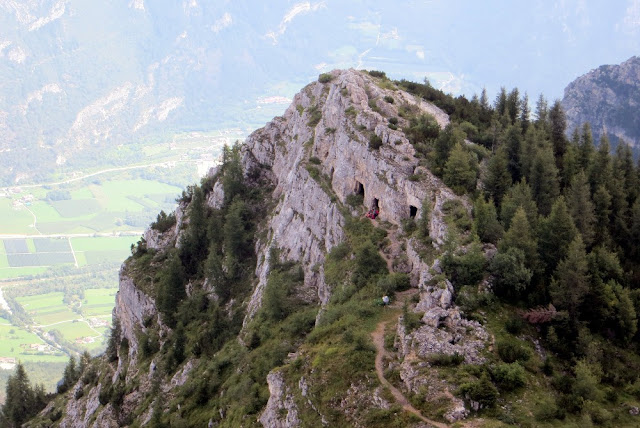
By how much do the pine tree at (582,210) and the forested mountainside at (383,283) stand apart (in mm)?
260

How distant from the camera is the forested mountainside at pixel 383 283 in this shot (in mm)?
39625

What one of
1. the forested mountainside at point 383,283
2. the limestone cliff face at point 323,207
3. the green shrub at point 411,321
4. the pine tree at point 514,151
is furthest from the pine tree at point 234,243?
the green shrub at point 411,321

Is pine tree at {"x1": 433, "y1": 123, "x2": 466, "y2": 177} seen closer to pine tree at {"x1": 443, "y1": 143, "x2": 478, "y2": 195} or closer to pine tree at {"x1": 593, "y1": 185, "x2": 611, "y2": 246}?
pine tree at {"x1": 443, "y1": 143, "x2": 478, "y2": 195}

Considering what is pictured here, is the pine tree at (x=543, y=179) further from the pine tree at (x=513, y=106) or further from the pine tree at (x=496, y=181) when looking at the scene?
the pine tree at (x=513, y=106)

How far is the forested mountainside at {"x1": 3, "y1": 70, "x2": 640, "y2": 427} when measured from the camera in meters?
39.6

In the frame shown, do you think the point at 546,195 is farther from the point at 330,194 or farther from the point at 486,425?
the point at 486,425

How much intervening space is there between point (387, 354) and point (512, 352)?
27.9 feet

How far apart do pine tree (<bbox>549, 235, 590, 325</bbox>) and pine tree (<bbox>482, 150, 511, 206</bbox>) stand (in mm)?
16619

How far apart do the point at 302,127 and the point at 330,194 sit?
20.0 metres

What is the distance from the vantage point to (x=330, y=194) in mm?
72625

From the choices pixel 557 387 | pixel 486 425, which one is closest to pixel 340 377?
pixel 486 425

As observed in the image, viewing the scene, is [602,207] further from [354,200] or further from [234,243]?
[234,243]

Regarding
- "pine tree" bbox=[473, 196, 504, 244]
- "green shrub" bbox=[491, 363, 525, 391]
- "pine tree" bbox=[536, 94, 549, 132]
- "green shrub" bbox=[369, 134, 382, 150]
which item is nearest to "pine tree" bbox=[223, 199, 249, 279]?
"green shrub" bbox=[369, 134, 382, 150]

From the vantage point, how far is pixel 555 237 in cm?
4919
